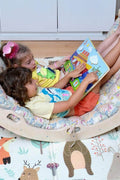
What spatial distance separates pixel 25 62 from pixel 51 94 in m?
0.27

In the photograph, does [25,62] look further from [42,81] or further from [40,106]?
[40,106]

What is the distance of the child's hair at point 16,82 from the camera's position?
136 centimetres

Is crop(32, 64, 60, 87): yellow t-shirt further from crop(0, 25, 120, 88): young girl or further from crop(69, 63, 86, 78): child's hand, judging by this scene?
crop(69, 63, 86, 78): child's hand

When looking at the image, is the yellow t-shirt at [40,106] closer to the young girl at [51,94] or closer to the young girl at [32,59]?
the young girl at [51,94]

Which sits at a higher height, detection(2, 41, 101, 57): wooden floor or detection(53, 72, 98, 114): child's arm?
detection(2, 41, 101, 57): wooden floor

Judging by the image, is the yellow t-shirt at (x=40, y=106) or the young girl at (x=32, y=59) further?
the young girl at (x=32, y=59)

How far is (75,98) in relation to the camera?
144cm

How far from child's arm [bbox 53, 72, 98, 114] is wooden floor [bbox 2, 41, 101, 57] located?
1079 millimetres
